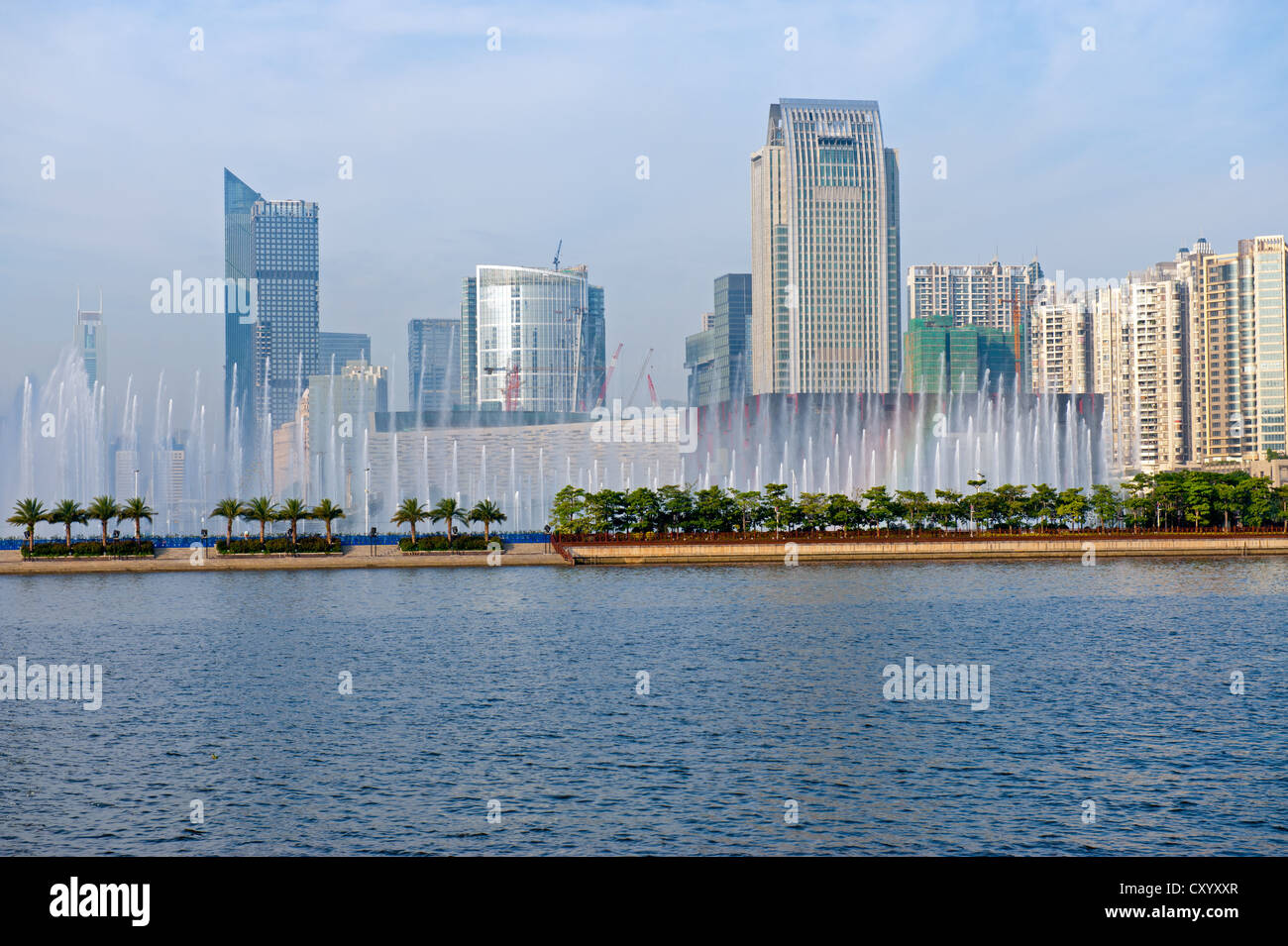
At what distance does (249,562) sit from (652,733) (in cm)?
7091

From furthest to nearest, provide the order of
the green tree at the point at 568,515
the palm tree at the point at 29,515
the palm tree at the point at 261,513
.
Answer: the green tree at the point at 568,515 → the palm tree at the point at 261,513 → the palm tree at the point at 29,515

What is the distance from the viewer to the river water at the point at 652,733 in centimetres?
2189

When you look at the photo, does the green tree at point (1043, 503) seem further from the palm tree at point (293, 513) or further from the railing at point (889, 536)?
the palm tree at point (293, 513)

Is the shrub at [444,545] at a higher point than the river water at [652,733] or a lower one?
higher

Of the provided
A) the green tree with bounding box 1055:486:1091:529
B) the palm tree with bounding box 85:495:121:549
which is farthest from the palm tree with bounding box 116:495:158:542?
the green tree with bounding box 1055:486:1091:529

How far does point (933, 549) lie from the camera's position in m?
97.8

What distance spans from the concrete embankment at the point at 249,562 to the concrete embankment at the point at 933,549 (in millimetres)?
7860

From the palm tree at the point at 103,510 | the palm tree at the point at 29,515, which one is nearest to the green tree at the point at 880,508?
the palm tree at the point at 103,510

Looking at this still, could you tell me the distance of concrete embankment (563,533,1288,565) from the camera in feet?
318

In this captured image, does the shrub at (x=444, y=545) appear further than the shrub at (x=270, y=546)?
Yes

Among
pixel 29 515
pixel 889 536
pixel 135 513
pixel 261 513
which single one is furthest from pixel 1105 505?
pixel 29 515

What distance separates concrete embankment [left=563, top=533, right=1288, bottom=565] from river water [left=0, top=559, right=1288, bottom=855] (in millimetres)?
35877

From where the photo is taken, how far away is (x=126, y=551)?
94.1 m
